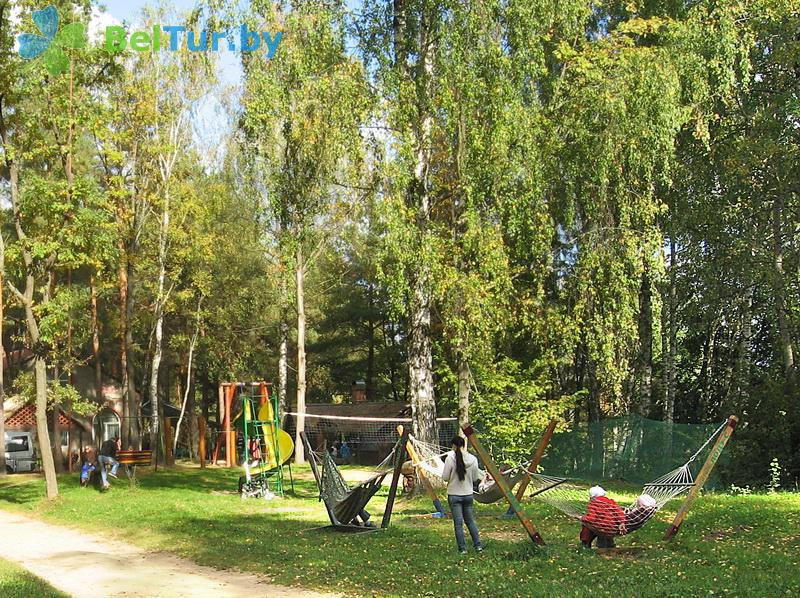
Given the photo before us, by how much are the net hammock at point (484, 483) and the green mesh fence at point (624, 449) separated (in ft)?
19.3

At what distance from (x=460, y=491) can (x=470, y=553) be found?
0.75 m

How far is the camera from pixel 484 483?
49.9 ft

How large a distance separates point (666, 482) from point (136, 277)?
89.6ft

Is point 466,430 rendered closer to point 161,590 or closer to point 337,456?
point 161,590

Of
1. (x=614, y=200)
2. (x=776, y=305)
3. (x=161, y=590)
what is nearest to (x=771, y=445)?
(x=776, y=305)

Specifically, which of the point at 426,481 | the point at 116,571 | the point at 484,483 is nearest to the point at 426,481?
the point at 426,481

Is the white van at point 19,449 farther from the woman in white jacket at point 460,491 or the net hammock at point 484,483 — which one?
the woman in white jacket at point 460,491

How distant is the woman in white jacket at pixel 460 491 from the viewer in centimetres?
1101

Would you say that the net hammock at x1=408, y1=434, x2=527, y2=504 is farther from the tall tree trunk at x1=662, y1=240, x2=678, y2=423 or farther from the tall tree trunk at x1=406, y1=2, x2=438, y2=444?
the tall tree trunk at x1=662, y1=240, x2=678, y2=423

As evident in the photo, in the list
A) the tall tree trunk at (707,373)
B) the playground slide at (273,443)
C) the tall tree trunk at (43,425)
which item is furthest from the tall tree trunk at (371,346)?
the tall tree trunk at (43,425)

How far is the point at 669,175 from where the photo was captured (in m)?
22.0

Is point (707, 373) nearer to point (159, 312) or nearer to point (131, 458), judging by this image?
point (131, 458)

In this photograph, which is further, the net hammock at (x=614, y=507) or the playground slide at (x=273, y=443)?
the playground slide at (x=273, y=443)

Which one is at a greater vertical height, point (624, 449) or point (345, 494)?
point (345, 494)
